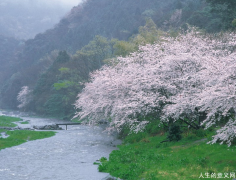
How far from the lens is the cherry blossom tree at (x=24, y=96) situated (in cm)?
9606

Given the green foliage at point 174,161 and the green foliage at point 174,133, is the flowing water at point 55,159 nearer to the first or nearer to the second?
the green foliage at point 174,161

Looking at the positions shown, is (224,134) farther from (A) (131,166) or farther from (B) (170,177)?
(A) (131,166)

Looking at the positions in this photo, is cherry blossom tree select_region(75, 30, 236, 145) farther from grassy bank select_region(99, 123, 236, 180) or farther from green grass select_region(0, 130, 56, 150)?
green grass select_region(0, 130, 56, 150)

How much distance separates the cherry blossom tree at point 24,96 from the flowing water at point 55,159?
65.4 meters

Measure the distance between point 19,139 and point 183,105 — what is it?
69.2 ft

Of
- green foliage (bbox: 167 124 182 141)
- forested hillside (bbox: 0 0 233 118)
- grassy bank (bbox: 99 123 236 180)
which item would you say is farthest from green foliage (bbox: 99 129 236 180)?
forested hillside (bbox: 0 0 233 118)

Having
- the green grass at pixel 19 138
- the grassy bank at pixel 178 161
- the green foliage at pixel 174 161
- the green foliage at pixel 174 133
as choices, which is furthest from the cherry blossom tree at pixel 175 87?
the green grass at pixel 19 138

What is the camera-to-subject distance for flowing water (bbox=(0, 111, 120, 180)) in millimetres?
18969

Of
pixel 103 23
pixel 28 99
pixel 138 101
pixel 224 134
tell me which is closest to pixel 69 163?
pixel 138 101

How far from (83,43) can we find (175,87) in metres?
103

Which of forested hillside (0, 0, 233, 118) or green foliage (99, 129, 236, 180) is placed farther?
forested hillside (0, 0, 233, 118)

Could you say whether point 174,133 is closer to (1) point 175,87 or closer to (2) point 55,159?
(1) point 175,87

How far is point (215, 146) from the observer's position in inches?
720

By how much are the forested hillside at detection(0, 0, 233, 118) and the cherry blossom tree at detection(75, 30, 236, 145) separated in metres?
10.7
